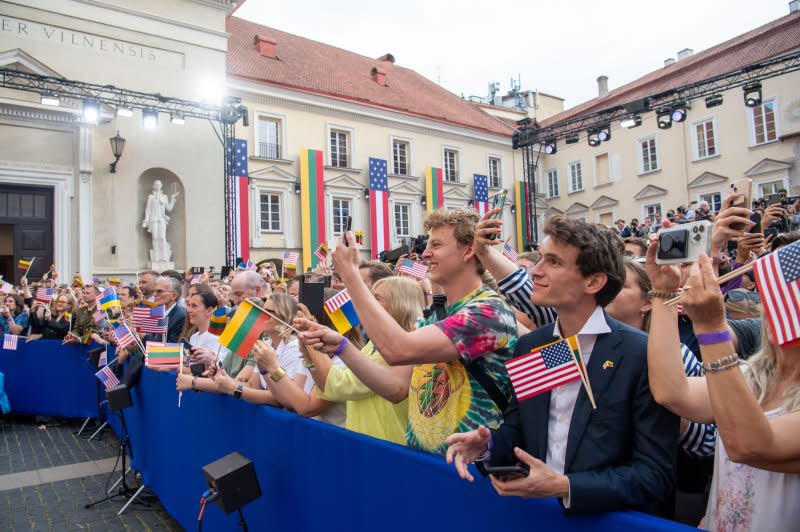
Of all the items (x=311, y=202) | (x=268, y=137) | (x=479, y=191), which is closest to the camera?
(x=268, y=137)

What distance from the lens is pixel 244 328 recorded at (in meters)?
3.20

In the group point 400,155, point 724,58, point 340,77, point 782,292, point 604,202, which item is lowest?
point 782,292

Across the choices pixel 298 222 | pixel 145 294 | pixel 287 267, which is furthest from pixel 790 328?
pixel 298 222

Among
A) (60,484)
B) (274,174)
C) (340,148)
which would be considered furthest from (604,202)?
(60,484)

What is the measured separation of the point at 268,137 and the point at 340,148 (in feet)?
11.8

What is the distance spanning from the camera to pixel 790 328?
1374mm

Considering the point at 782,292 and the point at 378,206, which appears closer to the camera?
the point at 782,292

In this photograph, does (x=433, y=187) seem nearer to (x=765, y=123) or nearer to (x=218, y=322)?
(x=765, y=123)

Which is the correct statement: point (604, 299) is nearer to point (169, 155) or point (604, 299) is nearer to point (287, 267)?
point (287, 267)

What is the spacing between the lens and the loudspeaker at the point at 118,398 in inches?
197

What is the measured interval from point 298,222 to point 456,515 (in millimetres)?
21193

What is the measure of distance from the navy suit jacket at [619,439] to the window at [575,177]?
31461 millimetres

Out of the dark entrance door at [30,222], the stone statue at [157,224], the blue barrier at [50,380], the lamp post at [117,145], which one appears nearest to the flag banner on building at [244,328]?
the blue barrier at [50,380]

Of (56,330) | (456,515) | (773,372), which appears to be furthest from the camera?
(56,330)
